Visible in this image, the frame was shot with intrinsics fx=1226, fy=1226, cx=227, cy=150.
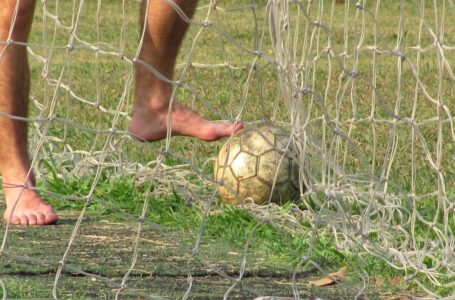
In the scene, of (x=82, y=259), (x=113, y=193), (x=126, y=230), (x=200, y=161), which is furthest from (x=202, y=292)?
(x=200, y=161)

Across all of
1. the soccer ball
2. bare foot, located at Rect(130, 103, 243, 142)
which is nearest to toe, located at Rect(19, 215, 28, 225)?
bare foot, located at Rect(130, 103, 243, 142)

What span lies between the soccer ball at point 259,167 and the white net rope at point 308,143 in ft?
0.32

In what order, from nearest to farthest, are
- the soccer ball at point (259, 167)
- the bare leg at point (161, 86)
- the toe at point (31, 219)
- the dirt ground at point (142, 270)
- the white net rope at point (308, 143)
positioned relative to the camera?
1. the dirt ground at point (142, 270)
2. the white net rope at point (308, 143)
3. the toe at point (31, 219)
4. the soccer ball at point (259, 167)
5. the bare leg at point (161, 86)

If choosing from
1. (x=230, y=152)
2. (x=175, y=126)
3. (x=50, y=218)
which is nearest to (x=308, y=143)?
(x=230, y=152)

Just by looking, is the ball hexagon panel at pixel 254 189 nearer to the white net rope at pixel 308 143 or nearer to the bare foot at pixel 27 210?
the white net rope at pixel 308 143

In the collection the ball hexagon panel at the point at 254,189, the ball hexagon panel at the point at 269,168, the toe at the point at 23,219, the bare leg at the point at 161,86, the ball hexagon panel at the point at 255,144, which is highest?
the bare leg at the point at 161,86

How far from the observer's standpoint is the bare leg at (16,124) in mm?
4457

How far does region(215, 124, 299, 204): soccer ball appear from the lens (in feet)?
15.6

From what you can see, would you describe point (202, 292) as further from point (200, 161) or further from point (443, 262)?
point (200, 161)

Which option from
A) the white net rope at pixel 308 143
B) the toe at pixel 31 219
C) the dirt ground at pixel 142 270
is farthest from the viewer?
the toe at pixel 31 219

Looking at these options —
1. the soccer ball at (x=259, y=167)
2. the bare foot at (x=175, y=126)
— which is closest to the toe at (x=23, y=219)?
the bare foot at (x=175, y=126)

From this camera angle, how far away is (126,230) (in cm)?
461

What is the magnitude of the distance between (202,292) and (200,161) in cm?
214

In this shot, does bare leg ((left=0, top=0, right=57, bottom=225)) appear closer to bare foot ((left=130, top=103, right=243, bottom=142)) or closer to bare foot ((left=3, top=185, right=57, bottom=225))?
bare foot ((left=3, top=185, right=57, bottom=225))
